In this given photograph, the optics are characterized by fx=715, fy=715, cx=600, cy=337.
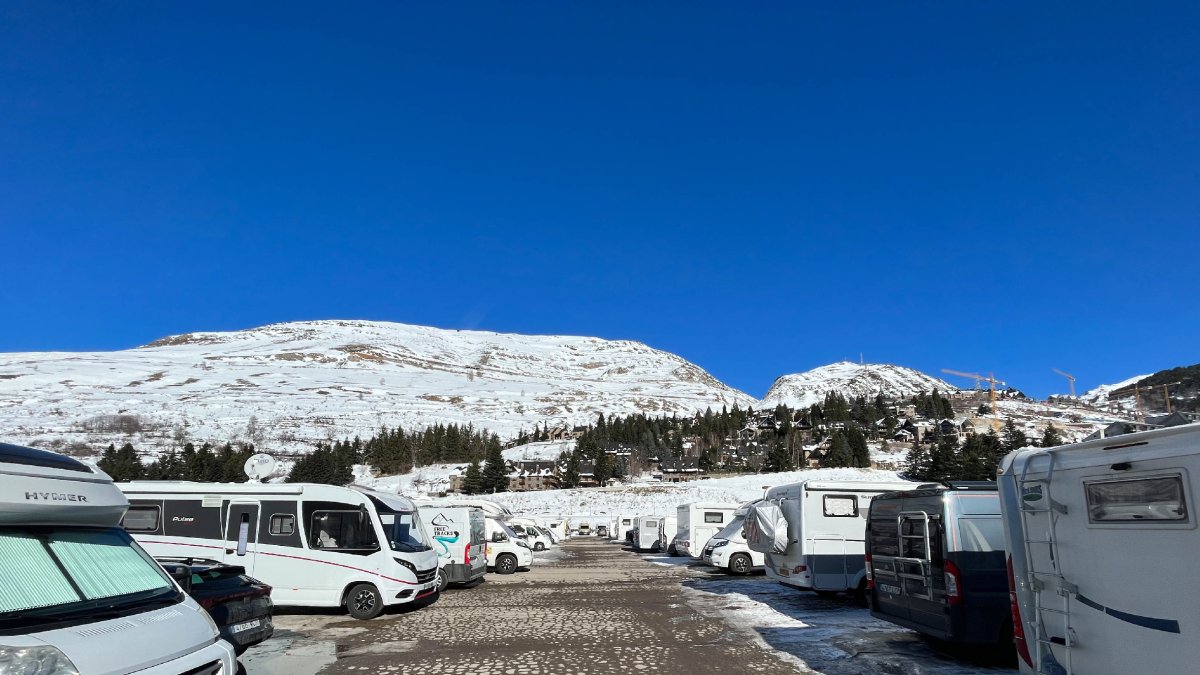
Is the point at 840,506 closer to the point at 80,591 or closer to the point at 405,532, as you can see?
the point at 405,532

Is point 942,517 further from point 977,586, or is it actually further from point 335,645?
point 335,645

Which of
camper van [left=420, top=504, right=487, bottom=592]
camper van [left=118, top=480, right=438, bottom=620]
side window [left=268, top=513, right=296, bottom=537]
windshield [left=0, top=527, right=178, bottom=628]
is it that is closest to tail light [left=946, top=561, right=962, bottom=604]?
windshield [left=0, top=527, right=178, bottom=628]

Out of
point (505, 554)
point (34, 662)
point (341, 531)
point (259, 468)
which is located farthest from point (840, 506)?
point (34, 662)

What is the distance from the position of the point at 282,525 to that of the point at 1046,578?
1231 cm

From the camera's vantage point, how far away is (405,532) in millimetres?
14617

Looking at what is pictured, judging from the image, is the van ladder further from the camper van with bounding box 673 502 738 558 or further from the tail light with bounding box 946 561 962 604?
the camper van with bounding box 673 502 738 558

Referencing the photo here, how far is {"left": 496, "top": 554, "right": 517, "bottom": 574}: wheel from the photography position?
74.0 feet

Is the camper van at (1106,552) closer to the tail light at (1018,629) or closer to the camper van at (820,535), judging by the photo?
the tail light at (1018,629)

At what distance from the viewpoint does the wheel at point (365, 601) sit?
12875 mm

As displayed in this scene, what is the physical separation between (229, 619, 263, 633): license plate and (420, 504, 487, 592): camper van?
776 centimetres

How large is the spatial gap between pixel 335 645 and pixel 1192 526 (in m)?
10.2

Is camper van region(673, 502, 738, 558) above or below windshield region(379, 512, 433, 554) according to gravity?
below

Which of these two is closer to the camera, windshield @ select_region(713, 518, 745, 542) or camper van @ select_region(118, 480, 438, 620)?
camper van @ select_region(118, 480, 438, 620)

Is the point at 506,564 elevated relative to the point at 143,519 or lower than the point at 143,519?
lower
